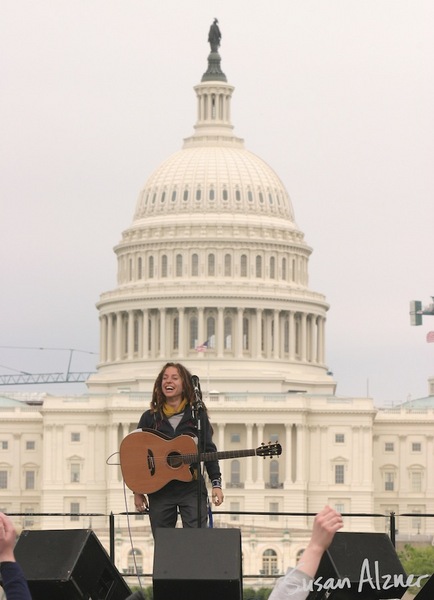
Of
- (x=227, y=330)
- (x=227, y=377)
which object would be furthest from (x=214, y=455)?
(x=227, y=330)

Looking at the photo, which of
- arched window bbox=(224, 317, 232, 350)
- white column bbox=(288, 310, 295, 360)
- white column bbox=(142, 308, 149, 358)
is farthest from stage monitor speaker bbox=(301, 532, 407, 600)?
arched window bbox=(224, 317, 232, 350)

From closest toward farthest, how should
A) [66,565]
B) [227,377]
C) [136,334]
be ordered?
1. [66,565]
2. [227,377]
3. [136,334]

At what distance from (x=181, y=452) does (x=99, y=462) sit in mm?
139953

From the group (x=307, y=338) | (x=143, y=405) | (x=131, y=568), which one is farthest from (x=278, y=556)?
(x=307, y=338)

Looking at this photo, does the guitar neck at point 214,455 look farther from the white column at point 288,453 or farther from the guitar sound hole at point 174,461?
the white column at point 288,453

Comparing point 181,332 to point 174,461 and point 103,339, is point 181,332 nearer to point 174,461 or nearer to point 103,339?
→ point 103,339

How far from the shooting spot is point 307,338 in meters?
180

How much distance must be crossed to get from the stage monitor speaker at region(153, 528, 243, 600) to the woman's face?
209 inches

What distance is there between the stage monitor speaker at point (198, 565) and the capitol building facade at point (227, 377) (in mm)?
127284

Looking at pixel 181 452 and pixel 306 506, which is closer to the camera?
pixel 181 452

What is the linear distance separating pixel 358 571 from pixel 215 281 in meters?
157

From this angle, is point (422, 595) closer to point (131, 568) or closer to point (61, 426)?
point (131, 568)

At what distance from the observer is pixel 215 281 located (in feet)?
586

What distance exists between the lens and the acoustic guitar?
27188 mm
